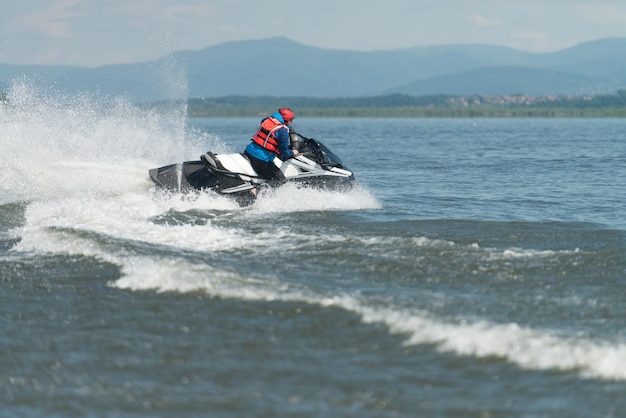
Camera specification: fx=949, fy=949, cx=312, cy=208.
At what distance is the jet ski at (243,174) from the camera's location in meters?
16.0

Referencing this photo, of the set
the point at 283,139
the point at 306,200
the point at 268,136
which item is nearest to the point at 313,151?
the point at 283,139

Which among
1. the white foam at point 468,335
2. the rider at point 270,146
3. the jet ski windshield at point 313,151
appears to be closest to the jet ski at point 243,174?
the jet ski windshield at point 313,151

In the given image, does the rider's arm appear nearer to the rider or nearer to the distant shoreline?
the rider

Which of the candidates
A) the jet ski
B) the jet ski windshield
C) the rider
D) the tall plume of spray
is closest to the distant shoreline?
the tall plume of spray

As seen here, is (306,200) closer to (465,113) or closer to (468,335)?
(468,335)

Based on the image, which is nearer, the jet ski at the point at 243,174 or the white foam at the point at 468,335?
the white foam at the point at 468,335

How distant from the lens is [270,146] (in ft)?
52.6

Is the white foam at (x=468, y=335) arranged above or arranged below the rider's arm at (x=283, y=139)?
below

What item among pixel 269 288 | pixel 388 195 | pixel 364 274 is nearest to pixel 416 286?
pixel 364 274

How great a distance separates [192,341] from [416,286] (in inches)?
104

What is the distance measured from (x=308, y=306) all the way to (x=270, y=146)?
7.72 meters

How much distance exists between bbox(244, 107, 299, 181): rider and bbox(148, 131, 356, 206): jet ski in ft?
0.38

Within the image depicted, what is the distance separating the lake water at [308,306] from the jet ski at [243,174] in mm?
299

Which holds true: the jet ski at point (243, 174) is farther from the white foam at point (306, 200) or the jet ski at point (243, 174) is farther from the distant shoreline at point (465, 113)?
the distant shoreline at point (465, 113)
